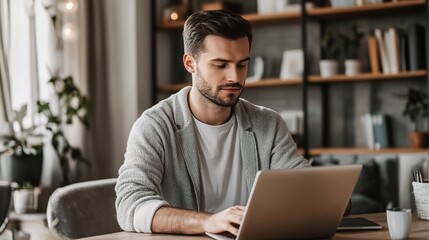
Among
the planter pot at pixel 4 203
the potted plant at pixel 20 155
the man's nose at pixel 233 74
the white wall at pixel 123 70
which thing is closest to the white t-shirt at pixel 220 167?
the man's nose at pixel 233 74

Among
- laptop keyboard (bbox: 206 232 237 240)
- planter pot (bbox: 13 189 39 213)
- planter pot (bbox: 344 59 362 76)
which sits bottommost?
planter pot (bbox: 13 189 39 213)

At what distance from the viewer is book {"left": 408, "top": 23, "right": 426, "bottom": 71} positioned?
459 centimetres

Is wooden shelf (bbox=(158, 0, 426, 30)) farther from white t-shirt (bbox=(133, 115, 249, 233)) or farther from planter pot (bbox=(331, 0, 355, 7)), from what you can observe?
white t-shirt (bbox=(133, 115, 249, 233))

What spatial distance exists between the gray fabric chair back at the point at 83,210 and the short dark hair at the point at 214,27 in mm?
491

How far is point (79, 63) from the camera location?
5.09 m

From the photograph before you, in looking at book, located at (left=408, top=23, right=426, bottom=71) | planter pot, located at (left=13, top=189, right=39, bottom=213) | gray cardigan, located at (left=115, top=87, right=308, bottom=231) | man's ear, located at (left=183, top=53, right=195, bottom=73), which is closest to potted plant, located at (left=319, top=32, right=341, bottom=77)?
book, located at (left=408, top=23, right=426, bottom=71)

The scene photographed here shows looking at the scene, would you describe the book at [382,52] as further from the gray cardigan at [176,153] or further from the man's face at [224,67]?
the man's face at [224,67]

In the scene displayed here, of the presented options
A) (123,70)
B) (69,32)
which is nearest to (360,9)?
(123,70)

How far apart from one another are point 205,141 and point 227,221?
61 cm

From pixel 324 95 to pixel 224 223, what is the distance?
353 centimetres

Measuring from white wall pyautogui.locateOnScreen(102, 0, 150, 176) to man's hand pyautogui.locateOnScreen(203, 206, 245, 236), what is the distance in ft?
11.5

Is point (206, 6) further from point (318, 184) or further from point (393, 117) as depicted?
point (318, 184)

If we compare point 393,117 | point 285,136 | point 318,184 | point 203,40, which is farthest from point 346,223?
point 393,117

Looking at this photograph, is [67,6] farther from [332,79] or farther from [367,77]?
[367,77]
